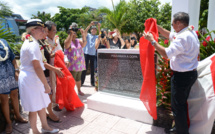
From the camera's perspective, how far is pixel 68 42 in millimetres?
3527

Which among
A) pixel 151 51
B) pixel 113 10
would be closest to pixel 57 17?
pixel 113 10

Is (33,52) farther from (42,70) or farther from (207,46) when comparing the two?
(207,46)

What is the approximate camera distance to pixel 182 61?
1.95 metres

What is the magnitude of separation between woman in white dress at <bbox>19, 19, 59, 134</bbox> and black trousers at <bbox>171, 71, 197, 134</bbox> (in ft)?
5.84

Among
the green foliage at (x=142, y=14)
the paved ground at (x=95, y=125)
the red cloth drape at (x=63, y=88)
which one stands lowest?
the paved ground at (x=95, y=125)

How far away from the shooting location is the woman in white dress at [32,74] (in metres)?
2.08

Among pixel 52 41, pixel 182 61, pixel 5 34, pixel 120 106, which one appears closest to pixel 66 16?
pixel 5 34

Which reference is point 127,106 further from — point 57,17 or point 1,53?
point 57,17

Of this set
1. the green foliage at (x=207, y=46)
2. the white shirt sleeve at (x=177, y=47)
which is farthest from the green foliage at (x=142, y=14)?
the white shirt sleeve at (x=177, y=47)

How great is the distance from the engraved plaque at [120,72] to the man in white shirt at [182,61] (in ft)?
3.32

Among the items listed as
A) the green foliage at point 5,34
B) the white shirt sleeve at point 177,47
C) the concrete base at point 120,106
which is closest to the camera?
the white shirt sleeve at point 177,47

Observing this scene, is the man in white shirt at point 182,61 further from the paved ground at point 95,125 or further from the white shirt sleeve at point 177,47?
the paved ground at point 95,125

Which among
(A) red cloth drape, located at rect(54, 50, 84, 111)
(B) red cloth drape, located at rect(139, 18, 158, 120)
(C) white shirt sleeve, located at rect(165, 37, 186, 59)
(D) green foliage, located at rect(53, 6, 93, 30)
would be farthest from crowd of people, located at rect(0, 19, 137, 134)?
(D) green foliage, located at rect(53, 6, 93, 30)

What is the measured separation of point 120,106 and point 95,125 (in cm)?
61
